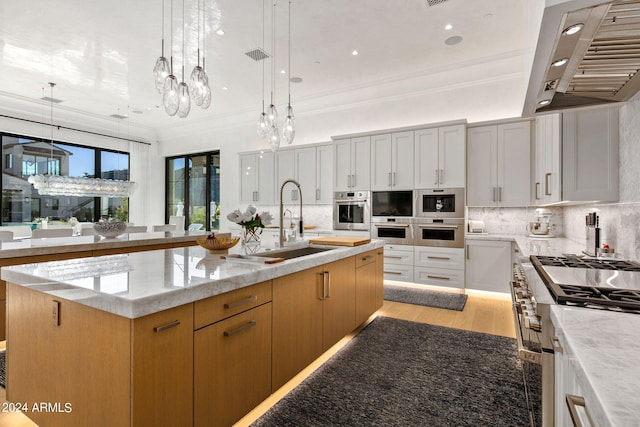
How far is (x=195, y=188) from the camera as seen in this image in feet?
27.6

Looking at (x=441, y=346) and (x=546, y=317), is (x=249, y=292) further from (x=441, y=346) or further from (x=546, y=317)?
(x=441, y=346)

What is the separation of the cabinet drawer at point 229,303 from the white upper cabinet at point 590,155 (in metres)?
2.33

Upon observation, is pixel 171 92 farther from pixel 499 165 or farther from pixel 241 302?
pixel 499 165

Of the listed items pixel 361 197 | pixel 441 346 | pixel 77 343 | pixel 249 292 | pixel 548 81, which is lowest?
pixel 441 346

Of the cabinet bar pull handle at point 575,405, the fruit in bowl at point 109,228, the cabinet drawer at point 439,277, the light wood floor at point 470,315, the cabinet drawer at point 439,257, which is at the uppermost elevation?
the fruit in bowl at point 109,228

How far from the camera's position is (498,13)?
3.51 m

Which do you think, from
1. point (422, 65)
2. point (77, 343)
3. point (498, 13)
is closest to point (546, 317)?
point (77, 343)

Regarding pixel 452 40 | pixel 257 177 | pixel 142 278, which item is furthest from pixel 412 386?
pixel 257 177

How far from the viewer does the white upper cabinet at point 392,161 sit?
15.9ft

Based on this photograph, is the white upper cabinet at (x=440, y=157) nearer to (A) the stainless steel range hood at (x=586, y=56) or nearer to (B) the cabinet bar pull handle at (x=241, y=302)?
(A) the stainless steel range hood at (x=586, y=56)

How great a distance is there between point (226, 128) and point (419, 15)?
5.32m

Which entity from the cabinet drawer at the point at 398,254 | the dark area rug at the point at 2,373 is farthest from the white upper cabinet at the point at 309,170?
the dark area rug at the point at 2,373

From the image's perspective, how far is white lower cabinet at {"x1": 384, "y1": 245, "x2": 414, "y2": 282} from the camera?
4781 mm

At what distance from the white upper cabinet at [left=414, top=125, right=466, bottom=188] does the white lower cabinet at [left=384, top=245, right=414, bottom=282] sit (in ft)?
3.26
